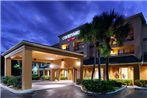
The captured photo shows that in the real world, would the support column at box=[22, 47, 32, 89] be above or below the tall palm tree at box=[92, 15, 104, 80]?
below

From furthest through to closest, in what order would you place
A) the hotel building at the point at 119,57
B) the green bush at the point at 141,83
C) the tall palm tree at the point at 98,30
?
the hotel building at the point at 119,57, the green bush at the point at 141,83, the tall palm tree at the point at 98,30

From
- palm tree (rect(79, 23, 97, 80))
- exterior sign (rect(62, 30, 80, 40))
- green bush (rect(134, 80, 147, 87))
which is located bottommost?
green bush (rect(134, 80, 147, 87))

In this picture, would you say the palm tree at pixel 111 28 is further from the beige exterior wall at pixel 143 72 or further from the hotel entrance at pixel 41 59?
the beige exterior wall at pixel 143 72

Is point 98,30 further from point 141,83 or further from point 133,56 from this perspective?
point 133,56

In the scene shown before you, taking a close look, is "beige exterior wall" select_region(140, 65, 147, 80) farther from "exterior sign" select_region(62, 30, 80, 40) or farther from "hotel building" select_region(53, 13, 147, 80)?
"exterior sign" select_region(62, 30, 80, 40)

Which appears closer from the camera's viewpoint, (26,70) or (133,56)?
(26,70)

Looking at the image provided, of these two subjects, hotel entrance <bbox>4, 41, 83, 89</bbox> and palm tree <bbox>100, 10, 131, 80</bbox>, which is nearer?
hotel entrance <bbox>4, 41, 83, 89</bbox>

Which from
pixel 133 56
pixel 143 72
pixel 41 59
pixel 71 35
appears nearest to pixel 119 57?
pixel 133 56

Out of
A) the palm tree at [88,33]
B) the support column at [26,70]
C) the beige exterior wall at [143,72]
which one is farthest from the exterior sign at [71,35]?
the support column at [26,70]

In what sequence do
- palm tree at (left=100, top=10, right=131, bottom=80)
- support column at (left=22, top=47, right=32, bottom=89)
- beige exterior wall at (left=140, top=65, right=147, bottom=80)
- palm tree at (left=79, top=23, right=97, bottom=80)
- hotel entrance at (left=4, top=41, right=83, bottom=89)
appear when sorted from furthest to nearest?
1. beige exterior wall at (left=140, top=65, right=147, bottom=80)
2. palm tree at (left=79, top=23, right=97, bottom=80)
3. palm tree at (left=100, top=10, right=131, bottom=80)
4. hotel entrance at (left=4, top=41, right=83, bottom=89)
5. support column at (left=22, top=47, right=32, bottom=89)

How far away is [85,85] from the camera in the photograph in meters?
16.3

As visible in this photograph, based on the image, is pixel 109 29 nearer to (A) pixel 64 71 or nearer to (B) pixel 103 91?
(B) pixel 103 91

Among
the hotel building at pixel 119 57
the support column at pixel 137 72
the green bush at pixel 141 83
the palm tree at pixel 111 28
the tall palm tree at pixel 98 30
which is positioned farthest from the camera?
the support column at pixel 137 72

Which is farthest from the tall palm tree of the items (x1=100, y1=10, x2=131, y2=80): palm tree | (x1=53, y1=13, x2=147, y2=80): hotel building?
(x1=53, y1=13, x2=147, y2=80): hotel building
